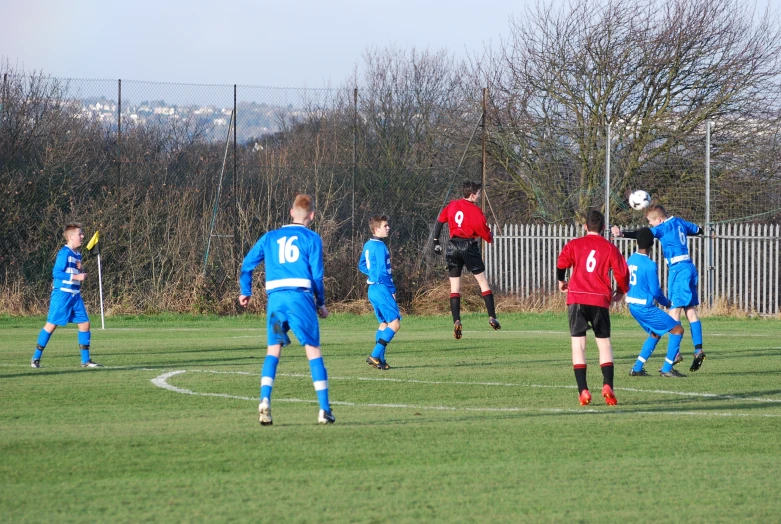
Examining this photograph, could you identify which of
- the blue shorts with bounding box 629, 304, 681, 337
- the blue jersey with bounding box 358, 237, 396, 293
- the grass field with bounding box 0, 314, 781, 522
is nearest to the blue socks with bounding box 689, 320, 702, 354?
the grass field with bounding box 0, 314, 781, 522

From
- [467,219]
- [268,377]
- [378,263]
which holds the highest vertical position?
[467,219]

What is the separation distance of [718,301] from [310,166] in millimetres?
11462

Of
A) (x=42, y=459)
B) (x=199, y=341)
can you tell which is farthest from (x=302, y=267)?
(x=199, y=341)

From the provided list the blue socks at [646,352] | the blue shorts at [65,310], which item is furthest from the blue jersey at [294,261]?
the blue shorts at [65,310]

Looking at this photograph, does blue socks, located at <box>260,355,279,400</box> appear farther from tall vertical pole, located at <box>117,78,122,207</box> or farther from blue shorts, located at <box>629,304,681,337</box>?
tall vertical pole, located at <box>117,78,122,207</box>

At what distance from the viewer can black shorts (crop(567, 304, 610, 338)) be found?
9.45 metres

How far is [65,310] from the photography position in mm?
13305

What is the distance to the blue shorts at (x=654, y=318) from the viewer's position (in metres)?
11.8

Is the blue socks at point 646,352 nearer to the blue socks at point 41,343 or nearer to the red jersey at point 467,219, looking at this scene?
the red jersey at point 467,219

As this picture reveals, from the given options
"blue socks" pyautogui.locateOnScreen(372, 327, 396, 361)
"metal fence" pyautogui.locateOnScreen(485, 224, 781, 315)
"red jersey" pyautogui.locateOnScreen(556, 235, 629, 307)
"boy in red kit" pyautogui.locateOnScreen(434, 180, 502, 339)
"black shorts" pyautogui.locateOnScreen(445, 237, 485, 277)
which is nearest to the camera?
"red jersey" pyautogui.locateOnScreen(556, 235, 629, 307)

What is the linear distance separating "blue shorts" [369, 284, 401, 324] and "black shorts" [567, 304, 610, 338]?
3.95 m

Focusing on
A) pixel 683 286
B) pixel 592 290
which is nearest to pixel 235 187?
pixel 683 286

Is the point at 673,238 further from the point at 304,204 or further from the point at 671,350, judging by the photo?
the point at 304,204

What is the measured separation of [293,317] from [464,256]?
7589 millimetres
